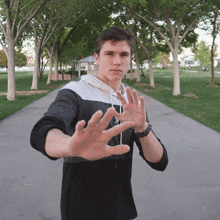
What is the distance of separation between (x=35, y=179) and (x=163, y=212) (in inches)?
88.3

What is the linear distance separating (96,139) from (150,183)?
151 inches

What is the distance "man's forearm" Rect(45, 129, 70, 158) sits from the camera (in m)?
1.25

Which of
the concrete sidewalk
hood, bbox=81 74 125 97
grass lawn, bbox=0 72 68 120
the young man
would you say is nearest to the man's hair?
the young man

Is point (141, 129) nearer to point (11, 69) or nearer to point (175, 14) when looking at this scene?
point (11, 69)

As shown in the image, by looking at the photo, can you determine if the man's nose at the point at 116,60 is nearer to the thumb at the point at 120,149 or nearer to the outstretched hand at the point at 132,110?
the outstretched hand at the point at 132,110

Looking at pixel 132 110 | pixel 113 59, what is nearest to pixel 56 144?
pixel 132 110

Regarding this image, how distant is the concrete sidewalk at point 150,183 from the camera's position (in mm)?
3885

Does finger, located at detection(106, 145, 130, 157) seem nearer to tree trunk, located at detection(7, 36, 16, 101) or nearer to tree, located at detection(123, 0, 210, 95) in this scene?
tree, located at detection(123, 0, 210, 95)

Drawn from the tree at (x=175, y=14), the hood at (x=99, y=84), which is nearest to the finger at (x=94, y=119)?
the hood at (x=99, y=84)

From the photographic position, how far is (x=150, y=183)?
4816 millimetres

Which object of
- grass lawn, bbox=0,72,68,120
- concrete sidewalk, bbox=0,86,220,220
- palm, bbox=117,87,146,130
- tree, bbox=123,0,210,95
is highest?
tree, bbox=123,0,210,95

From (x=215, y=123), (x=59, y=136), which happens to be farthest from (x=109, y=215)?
(x=215, y=123)

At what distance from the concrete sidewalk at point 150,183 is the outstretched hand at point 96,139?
2.82 m

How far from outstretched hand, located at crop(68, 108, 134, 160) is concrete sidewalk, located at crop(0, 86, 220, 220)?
282cm
